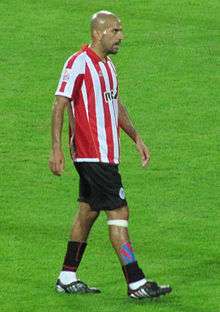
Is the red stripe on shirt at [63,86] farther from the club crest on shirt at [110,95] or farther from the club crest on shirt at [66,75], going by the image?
the club crest on shirt at [110,95]

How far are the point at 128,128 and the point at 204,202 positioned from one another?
2.77m

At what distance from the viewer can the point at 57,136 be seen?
12.4 meters

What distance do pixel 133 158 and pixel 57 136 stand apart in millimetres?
5144

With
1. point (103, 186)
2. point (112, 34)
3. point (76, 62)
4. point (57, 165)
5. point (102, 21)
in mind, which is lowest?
point (103, 186)

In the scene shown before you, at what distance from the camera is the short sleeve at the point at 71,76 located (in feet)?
41.2

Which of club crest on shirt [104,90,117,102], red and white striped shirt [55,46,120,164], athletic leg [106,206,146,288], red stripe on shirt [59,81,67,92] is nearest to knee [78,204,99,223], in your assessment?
athletic leg [106,206,146,288]

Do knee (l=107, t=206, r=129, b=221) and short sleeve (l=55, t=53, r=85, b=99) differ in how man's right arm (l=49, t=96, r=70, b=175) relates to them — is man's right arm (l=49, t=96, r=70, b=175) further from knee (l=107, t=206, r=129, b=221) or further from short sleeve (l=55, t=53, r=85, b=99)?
knee (l=107, t=206, r=129, b=221)

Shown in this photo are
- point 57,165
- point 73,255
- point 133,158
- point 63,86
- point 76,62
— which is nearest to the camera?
point 57,165

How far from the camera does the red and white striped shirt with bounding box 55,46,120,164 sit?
1268 cm

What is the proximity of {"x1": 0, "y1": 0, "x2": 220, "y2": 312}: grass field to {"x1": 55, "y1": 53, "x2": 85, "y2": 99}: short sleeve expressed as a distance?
5.02 ft

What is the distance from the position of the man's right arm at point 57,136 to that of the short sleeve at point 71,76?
0.18ft

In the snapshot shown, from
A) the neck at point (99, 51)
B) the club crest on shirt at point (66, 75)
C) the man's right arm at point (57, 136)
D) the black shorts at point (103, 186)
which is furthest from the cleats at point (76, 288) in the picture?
the neck at point (99, 51)

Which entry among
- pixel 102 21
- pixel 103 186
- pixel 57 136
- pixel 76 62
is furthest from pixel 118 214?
pixel 102 21

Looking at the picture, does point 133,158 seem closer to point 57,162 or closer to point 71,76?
point 71,76
